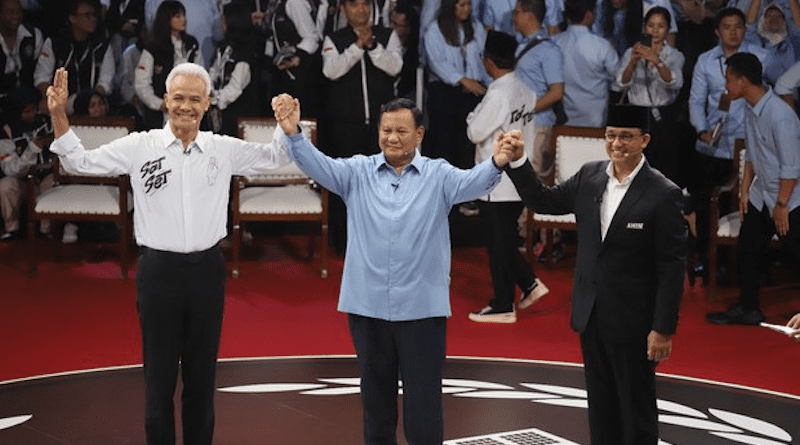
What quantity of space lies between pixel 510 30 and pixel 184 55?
259 cm

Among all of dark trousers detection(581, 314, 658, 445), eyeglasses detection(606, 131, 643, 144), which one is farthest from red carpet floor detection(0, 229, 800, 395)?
eyeglasses detection(606, 131, 643, 144)

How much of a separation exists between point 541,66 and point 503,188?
2.06 meters

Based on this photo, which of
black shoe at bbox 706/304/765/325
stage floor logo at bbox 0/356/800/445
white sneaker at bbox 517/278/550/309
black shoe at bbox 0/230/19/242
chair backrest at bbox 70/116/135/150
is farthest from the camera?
black shoe at bbox 0/230/19/242

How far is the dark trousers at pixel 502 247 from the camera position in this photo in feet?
27.2

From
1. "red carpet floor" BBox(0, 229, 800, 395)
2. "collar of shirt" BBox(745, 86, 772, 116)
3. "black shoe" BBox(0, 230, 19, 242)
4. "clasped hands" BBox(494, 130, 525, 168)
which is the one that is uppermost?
"collar of shirt" BBox(745, 86, 772, 116)

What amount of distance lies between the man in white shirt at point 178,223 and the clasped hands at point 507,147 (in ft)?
2.82

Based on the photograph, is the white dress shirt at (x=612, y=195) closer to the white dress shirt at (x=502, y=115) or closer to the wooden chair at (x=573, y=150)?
the white dress shirt at (x=502, y=115)

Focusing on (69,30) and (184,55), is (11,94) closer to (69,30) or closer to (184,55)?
(69,30)

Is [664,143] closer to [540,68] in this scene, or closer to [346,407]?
[540,68]

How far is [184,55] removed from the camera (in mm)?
10047

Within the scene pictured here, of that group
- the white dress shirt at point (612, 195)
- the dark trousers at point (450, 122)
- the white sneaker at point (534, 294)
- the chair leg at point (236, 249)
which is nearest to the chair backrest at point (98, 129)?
the chair leg at point (236, 249)

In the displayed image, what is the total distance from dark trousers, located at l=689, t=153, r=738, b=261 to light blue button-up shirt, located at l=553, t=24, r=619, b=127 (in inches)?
33.4

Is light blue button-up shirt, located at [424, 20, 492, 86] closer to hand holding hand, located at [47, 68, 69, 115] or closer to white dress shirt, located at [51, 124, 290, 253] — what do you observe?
white dress shirt, located at [51, 124, 290, 253]

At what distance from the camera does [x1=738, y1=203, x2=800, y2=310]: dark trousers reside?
333 inches
